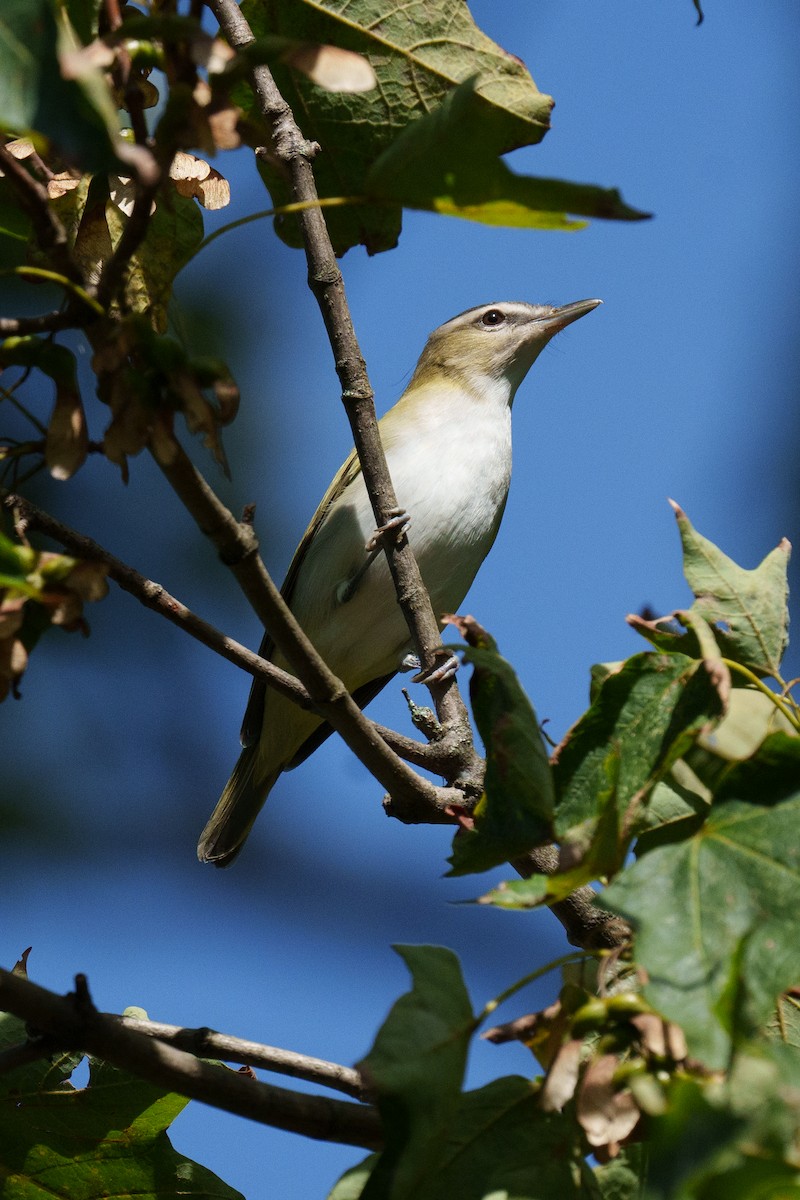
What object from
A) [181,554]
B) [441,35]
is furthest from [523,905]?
[181,554]

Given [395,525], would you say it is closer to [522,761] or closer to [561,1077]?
[522,761]

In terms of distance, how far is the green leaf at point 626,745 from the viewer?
1.54 meters

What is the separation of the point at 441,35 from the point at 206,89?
1.72 m

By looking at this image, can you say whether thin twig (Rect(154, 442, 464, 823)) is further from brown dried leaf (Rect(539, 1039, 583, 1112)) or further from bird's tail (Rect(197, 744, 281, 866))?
bird's tail (Rect(197, 744, 281, 866))

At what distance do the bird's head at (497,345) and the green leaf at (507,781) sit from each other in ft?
14.7

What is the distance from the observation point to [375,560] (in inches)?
211

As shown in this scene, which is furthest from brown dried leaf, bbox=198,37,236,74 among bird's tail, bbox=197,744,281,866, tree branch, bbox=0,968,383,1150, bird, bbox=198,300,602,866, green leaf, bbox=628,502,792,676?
bird's tail, bbox=197,744,281,866

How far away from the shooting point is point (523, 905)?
1.46 metres

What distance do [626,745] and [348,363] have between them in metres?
1.71

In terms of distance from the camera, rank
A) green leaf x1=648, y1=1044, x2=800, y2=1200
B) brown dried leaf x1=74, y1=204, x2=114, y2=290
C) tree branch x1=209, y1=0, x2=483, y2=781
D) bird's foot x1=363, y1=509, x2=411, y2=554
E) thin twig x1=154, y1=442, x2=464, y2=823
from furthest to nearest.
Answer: bird's foot x1=363, y1=509, x2=411, y2=554 → tree branch x1=209, y1=0, x2=483, y2=781 → brown dried leaf x1=74, y1=204, x2=114, y2=290 → thin twig x1=154, y1=442, x2=464, y2=823 → green leaf x1=648, y1=1044, x2=800, y2=1200

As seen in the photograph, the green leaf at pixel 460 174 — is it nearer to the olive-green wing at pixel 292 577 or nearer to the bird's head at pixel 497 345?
the olive-green wing at pixel 292 577

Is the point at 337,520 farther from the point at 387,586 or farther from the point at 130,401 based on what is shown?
the point at 130,401

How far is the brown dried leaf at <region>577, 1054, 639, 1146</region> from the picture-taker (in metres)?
1.40

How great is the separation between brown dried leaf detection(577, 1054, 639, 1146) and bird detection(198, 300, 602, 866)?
3666 millimetres
